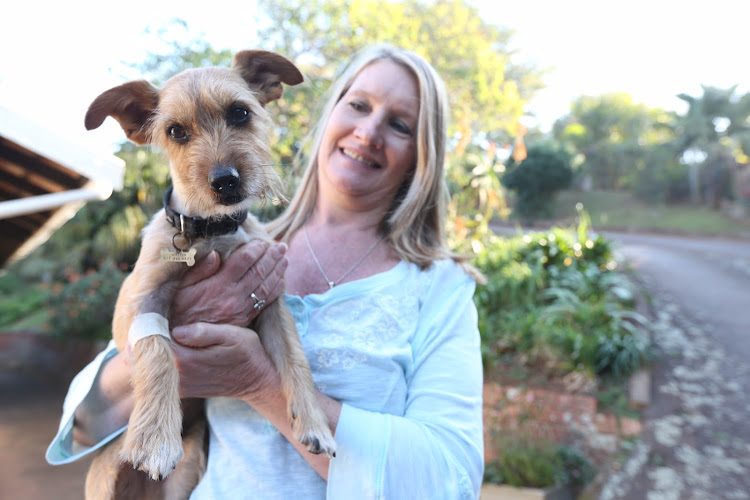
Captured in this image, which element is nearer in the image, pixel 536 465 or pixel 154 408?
pixel 154 408

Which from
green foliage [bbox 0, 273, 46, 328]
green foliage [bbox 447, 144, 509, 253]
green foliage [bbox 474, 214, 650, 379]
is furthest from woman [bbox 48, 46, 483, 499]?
green foliage [bbox 0, 273, 46, 328]

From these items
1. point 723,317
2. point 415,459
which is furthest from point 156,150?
point 723,317

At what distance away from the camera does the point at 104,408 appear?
2051 millimetres

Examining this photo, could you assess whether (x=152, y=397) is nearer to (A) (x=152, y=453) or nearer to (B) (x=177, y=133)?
(A) (x=152, y=453)

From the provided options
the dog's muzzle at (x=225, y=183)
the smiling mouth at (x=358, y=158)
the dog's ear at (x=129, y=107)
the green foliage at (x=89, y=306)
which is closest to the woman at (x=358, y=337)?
the smiling mouth at (x=358, y=158)

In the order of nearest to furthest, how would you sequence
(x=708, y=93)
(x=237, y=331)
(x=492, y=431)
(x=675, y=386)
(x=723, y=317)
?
(x=237, y=331), (x=492, y=431), (x=675, y=386), (x=723, y=317), (x=708, y=93)

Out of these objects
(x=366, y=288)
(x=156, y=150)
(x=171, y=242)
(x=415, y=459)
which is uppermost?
(x=156, y=150)

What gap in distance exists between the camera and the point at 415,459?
172cm

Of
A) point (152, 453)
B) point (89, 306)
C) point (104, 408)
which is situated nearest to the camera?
point (152, 453)

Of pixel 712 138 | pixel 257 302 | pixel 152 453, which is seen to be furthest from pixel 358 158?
pixel 712 138

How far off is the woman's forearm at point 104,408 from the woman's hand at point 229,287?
1.07 feet

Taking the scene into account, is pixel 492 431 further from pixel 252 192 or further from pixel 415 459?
pixel 252 192

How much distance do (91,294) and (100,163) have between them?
6.40m

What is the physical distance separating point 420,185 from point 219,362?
122 centimetres
